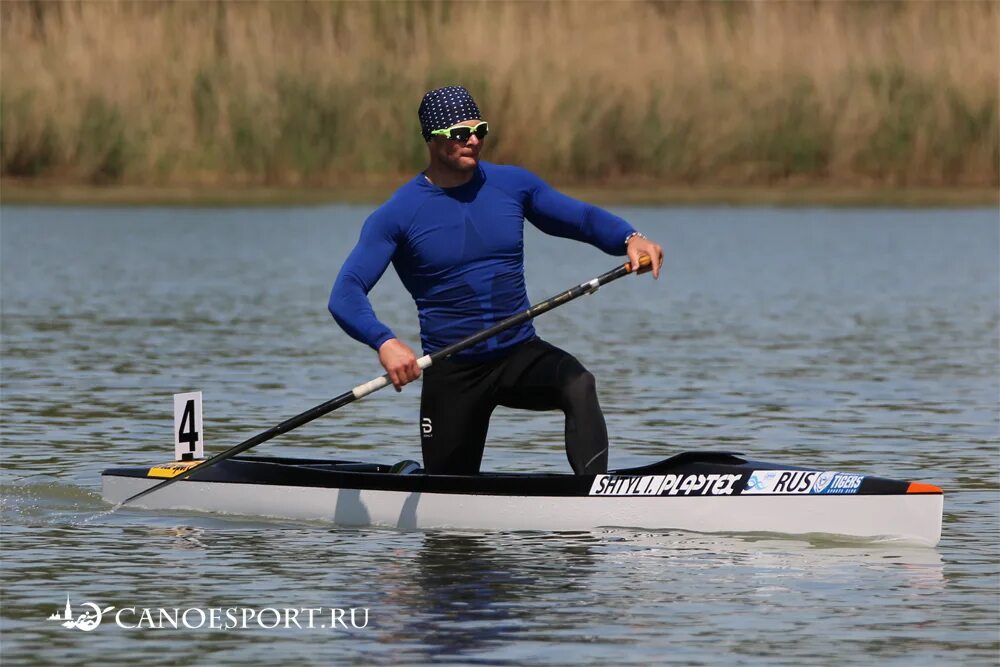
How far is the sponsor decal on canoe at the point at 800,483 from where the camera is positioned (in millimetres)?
11867

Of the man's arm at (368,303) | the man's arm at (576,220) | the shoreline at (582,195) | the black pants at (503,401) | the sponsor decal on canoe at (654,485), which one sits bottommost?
the shoreline at (582,195)

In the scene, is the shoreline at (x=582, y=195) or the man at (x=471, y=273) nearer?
the man at (x=471, y=273)

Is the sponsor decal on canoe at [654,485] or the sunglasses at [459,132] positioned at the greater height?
the sunglasses at [459,132]

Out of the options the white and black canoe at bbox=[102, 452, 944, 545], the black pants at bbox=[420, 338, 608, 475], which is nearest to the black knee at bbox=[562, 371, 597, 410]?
the black pants at bbox=[420, 338, 608, 475]

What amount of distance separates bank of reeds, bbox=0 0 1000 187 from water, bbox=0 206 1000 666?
278cm

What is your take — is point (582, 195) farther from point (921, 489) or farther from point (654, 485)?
point (921, 489)

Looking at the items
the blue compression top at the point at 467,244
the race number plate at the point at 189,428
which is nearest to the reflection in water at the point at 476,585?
the blue compression top at the point at 467,244

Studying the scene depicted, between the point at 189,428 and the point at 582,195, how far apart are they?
2433cm

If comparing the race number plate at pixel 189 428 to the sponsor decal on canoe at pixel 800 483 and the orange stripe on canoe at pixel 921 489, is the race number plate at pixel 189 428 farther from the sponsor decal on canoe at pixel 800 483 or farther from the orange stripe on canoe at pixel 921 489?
the orange stripe on canoe at pixel 921 489

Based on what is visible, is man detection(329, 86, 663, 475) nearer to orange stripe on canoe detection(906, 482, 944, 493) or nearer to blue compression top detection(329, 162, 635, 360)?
blue compression top detection(329, 162, 635, 360)

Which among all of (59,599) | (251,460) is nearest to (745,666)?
(59,599)

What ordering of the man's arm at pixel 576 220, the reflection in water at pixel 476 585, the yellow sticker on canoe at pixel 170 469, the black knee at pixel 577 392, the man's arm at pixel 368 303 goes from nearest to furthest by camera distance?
the reflection in water at pixel 476 585 < the man's arm at pixel 368 303 < the black knee at pixel 577 392 < the man's arm at pixel 576 220 < the yellow sticker on canoe at pixel 170 469

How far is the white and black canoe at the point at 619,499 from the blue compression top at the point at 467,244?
0.73 metres

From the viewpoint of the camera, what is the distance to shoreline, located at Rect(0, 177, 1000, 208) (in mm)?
38188
